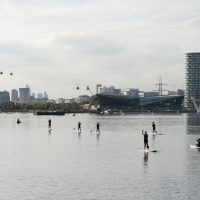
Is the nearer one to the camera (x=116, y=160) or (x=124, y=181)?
(x=124, y=181)

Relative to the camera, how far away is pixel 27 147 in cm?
6775

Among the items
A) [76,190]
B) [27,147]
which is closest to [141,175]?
[76,190]

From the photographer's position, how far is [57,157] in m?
55.7

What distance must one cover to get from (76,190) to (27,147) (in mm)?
31467

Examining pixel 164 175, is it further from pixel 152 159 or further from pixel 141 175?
pixel 152 159

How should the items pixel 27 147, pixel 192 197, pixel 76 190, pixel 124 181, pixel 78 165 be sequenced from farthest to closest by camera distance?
pixel 27 147
pixel 78 165
pixel 124 181
pixel 76 190
pixel 192 197

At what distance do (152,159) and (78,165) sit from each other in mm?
8396

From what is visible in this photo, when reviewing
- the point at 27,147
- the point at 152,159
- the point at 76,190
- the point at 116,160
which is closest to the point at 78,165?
the point at 116,160

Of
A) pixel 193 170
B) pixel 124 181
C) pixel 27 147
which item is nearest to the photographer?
pixel 124 181

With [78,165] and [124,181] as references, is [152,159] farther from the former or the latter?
[124,181]

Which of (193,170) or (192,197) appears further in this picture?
(193,170)

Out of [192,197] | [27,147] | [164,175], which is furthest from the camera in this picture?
[27,147]

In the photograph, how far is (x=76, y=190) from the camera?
37.0 meters

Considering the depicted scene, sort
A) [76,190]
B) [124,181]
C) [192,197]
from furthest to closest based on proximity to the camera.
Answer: [124,181] → [76,190] → [192,197]
